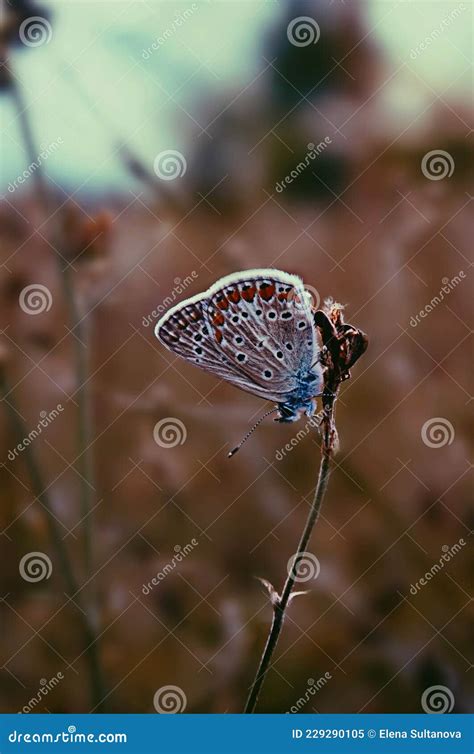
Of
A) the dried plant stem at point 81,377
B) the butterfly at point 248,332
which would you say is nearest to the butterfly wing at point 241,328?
the butterfly at point 248,332

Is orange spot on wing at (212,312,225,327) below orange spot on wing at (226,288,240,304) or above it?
below

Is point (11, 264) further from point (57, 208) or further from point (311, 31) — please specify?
point (311, 31)

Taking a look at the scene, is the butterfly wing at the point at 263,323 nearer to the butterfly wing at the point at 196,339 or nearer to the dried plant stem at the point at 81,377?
the butterfly wing at the point at 196,339

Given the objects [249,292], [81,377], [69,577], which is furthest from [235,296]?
[69,577]

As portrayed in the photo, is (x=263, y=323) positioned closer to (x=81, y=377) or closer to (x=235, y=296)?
(x=235, y=296)

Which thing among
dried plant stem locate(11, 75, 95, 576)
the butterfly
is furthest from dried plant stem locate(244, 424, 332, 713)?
dried plant stem locate(11, 75, 95, 576)

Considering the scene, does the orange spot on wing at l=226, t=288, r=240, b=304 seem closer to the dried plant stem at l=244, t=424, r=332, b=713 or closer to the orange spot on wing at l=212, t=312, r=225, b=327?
the orange spot on wing at l=212, t=312, r=225, b=327
